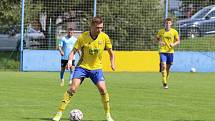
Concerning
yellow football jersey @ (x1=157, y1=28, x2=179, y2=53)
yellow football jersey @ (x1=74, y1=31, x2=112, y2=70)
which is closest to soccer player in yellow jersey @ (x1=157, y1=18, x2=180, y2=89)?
yellow football jersey @ (x1=157, y1=28, x2=179, y2=53)

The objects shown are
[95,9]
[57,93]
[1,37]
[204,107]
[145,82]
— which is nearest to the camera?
[204,107]

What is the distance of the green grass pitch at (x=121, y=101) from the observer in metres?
12.0

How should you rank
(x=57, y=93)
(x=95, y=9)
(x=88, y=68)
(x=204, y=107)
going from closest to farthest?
(x=88, y=68) → (x=204, y=107) → (x=57, y=93) → (x=95, y=9)

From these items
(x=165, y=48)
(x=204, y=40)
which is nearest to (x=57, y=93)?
(x=165, y=48)

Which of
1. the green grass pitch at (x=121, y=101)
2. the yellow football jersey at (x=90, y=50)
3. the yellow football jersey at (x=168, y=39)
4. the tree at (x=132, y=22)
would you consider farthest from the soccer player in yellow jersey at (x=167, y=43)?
the tree at (x=132, y=22)

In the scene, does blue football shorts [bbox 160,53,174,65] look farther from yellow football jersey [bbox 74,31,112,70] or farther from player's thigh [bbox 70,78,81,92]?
player's thigh [bbox 70,78,81,92]

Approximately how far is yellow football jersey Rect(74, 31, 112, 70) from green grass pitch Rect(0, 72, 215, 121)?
1070 millimetres

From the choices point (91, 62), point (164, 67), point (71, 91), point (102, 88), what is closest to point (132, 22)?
point (164, 67)

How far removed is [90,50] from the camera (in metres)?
11.5

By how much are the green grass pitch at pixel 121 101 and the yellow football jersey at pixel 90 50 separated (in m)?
1.07

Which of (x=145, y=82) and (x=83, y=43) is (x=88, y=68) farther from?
(x=145, y=82)

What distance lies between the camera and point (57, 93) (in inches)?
655

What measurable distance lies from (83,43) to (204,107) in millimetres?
3825

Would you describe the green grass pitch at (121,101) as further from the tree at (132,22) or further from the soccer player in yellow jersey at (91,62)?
the tree at (132,22)
